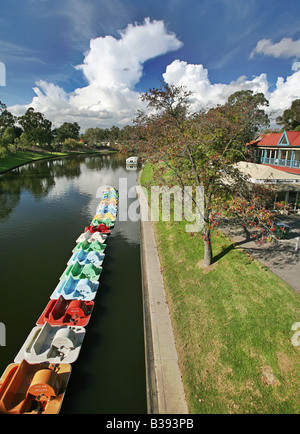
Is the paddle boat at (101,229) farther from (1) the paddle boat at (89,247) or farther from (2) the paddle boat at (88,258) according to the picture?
(2) the paddle boat at (88,258)

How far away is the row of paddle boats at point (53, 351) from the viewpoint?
7727mm

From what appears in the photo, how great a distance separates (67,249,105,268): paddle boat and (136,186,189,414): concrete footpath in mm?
3378

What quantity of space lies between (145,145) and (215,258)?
25.5 feet

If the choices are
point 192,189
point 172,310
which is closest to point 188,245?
point 192,189

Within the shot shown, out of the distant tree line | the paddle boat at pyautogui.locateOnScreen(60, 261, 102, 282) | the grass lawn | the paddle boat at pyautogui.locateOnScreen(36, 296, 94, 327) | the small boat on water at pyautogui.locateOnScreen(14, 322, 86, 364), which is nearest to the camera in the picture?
the grass lawn

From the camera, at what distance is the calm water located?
8766 millimetres

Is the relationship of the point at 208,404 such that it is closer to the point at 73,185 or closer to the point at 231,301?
the point at 231,301

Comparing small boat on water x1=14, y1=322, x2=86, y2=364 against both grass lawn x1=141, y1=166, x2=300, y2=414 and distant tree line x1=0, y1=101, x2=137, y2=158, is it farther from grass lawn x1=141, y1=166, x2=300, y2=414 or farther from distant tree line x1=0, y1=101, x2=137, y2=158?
distant tree line x1=0, y1=101, x2=137, y2=158

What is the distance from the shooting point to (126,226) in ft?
80.9

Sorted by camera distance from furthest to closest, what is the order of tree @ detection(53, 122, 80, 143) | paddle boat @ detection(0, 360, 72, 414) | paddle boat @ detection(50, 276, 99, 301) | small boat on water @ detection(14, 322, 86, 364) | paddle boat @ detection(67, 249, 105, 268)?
tree @ detection(53, 122, 80, 143) → paddle boat @ detection(67, 249, 105, 268) → paddle boat @ detection(50, 276, 99, 301) → small boat on water @ detection(14, 322, 86, 364) → paddle boat @ detection(0, 360, 72, 414)

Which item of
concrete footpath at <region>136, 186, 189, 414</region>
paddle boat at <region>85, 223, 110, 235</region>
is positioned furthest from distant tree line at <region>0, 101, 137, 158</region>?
concrete footpath at <region>136, 186, 189, 414</region>

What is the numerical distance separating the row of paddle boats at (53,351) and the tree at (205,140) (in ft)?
24.2

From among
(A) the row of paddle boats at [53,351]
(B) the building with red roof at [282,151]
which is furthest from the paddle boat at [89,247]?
(B) the building with red roof at [282,151]

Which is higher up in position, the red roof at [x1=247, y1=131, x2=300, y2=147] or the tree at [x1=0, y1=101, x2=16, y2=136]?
the tree at [x1=0, y1=101, x2=16, y2=136]
